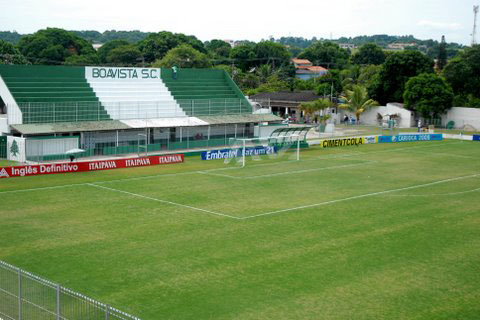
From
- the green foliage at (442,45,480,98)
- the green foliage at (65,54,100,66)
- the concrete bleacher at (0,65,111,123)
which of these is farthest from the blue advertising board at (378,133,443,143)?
the green foliage at (65,54,100,66)

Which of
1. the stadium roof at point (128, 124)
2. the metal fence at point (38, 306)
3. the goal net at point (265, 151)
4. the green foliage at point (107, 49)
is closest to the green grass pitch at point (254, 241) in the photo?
the metal fence at point (38, 306)

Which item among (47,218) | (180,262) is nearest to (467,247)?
(180,262)

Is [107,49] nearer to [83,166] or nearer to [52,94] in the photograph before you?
[52,94]

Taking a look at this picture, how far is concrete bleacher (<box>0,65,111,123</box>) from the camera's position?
51.2 metres

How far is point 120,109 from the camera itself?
57.4 m

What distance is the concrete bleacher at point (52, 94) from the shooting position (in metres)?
51.2

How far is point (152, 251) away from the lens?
2420 cm

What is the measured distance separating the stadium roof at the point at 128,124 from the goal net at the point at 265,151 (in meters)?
3.56

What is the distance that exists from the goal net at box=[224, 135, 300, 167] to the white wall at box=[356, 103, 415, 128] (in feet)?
108

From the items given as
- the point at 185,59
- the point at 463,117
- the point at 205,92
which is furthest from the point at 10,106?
the point at 185,59

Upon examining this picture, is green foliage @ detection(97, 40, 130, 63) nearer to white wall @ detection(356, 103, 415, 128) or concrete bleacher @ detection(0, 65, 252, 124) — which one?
white wall @ detection(356, 103, 415, 128)

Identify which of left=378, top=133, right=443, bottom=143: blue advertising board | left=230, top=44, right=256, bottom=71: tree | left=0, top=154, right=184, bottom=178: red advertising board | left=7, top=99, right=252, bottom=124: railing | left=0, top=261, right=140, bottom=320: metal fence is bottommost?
left=0, top=261, right=140, bottom=320: metal fence

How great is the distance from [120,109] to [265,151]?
566 inches

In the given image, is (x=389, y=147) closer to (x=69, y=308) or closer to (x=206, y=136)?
(x=206, y=136)
